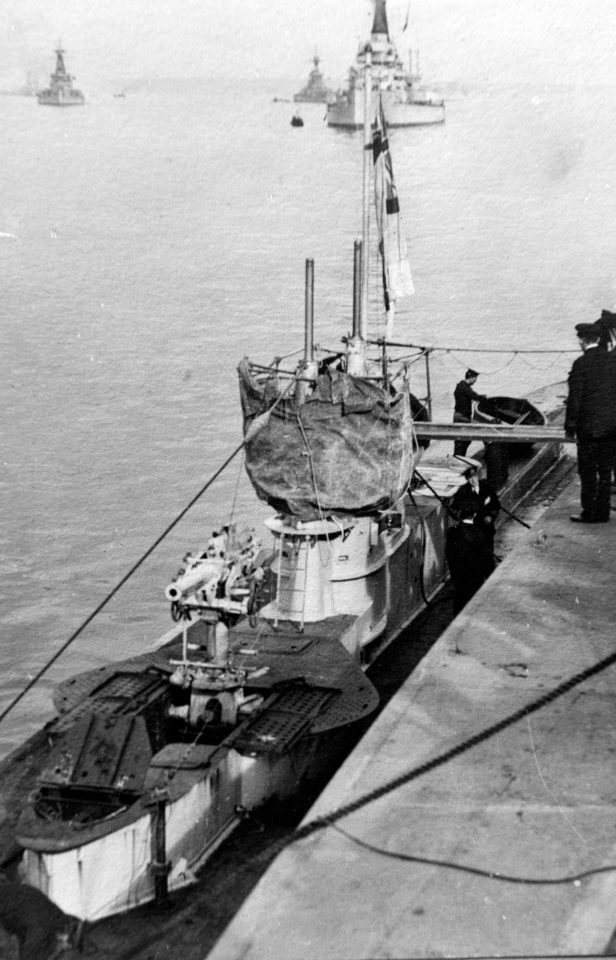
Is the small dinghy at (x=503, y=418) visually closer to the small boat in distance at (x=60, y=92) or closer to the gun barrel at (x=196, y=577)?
the gun barrel at (x=196, y=577)

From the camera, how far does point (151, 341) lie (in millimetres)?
43062

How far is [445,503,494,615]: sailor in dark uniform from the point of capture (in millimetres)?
15562

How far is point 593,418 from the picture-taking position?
13945 millimetres

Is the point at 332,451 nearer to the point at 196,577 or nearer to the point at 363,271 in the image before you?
the point at 196,577

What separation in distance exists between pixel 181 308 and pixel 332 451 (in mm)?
35704

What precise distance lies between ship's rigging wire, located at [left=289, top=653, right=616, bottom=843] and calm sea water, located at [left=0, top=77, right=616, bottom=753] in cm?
928

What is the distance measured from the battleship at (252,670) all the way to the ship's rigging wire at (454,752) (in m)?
2.19

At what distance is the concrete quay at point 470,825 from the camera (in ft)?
A: 21.9

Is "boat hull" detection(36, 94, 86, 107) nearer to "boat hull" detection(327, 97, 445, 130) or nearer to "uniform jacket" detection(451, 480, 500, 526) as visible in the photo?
"boat hull" detection(327, 97, 445, 130)

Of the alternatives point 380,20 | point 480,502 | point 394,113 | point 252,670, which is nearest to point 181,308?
point 380,20

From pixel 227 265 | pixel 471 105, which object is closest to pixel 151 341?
pixel 227 265

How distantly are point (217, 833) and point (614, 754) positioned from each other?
380cm

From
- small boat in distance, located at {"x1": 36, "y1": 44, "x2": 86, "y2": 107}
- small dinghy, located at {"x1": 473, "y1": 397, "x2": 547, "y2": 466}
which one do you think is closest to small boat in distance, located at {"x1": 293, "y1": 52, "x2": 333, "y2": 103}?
small boat in distance, located at {"x1": 36, "y1": 44, "x2": 86, "y2": 107}

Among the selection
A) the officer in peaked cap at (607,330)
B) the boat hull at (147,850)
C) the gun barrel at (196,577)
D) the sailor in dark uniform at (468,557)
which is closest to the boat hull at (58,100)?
the sailor in dark uniform at (468,557)
